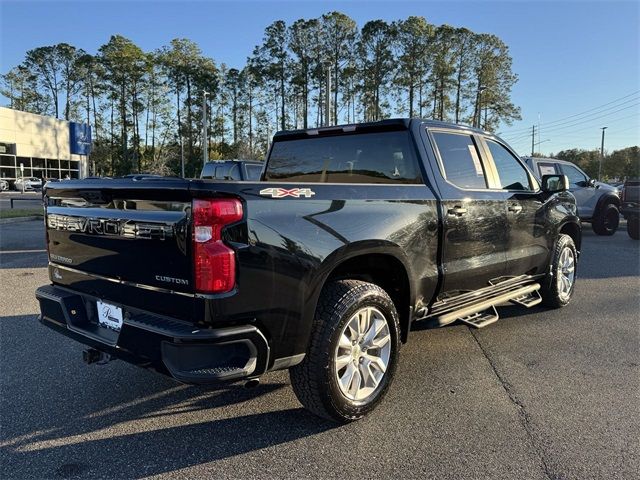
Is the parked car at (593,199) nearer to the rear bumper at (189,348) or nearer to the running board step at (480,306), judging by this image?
the running board step at (480,306)

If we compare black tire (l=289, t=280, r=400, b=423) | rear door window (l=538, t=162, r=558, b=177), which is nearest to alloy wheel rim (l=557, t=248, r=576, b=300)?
black tire (l=289, t=280, r=400, b=423)

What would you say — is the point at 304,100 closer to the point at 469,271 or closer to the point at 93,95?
the point at 93,95

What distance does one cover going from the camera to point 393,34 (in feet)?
152

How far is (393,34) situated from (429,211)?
47560 millimetres

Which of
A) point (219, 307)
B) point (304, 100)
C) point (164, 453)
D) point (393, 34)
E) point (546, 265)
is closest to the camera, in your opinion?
point (219, 307)

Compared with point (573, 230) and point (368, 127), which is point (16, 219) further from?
point (573, 230)

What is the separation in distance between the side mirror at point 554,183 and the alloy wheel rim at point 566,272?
0.85 metres

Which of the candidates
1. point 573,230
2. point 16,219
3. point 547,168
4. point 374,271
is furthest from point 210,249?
point 16,219

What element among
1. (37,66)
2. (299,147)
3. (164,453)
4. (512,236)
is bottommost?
(164,453)

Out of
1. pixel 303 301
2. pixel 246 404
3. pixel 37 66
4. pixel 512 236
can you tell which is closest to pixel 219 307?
pixel 303 301

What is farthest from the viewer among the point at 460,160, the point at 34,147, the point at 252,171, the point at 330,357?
the point at 34,147

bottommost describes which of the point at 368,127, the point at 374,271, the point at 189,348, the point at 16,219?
the point at 16,219

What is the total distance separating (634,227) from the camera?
12125 mm

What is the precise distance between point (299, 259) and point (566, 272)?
14.4ft
